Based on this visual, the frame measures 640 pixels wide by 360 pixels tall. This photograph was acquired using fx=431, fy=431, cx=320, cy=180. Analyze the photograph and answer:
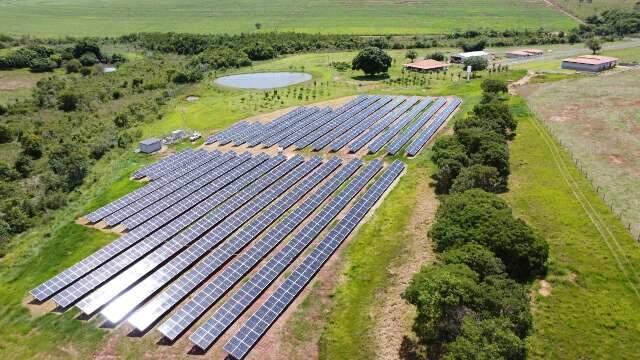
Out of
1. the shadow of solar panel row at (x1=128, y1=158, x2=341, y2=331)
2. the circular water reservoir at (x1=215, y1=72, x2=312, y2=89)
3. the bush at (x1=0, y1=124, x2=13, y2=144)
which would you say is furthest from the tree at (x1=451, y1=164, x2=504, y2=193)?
the bush at (x1=0, y1=124, x2=13, y2=144)

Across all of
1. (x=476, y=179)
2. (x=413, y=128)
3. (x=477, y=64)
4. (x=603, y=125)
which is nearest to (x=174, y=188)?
(x=476, y=179)

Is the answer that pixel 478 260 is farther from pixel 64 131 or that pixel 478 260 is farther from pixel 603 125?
pixel 64 131

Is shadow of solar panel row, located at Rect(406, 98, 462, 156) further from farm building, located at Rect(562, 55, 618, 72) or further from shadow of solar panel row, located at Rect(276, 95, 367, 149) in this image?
farm building, located at Rect(562, 55, 618, 72)

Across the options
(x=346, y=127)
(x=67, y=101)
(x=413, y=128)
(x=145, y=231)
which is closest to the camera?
(x=145, y=231)

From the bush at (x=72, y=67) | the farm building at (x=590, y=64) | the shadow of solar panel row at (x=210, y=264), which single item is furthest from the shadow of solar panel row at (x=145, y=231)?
the farm building at (x=590, y=64)

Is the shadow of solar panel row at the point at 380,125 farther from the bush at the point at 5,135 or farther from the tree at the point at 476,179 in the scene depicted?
the bush at the point at 5,135
